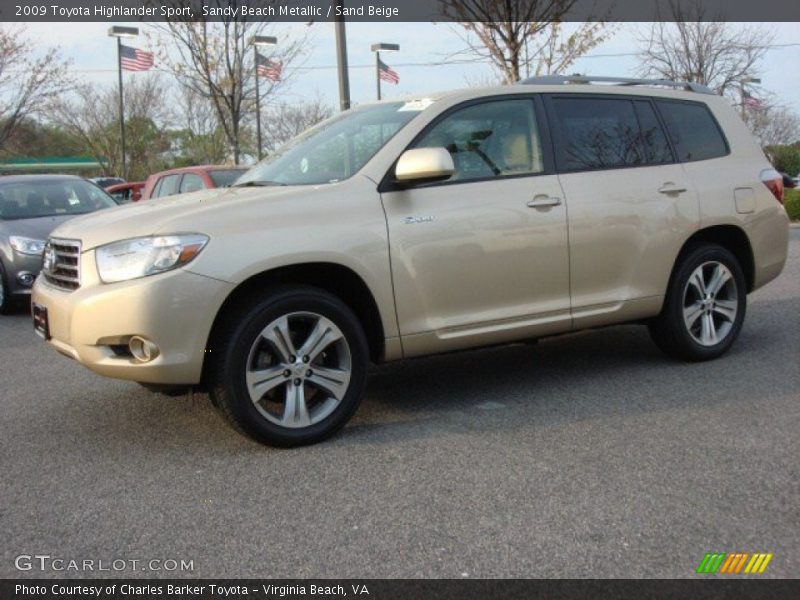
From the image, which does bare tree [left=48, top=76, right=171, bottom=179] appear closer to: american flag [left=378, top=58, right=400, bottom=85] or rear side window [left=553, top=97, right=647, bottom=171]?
american flag [left=378, top=58, right=400, bottom=85]

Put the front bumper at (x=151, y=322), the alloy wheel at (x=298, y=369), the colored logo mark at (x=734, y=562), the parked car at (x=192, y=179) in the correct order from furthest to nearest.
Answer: the parked car at (x=192, y=179) → the alloy wheel at (x=298, y=369) → the front bumper at (x=151, y=322) → the colored logo mark at (x=734, y=562)

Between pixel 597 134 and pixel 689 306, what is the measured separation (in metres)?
1.31

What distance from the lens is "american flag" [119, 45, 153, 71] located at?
74.5 feet

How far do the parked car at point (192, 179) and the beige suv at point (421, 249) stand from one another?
5.31m

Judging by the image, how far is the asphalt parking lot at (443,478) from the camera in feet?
10.2

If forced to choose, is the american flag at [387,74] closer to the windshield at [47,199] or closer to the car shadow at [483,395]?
the windshield at [47,199]

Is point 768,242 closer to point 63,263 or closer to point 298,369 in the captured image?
point 298,369

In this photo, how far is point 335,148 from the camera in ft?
16.7

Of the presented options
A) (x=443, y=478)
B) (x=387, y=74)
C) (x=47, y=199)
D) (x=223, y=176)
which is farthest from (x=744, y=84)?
(x=443, y=478)

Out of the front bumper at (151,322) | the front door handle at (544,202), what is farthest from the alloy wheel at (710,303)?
the front bumper at (151,322)

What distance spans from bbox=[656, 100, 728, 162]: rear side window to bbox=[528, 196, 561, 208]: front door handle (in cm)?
122
